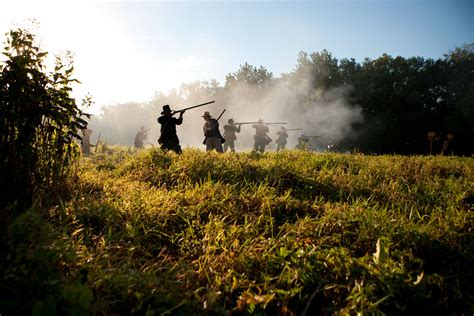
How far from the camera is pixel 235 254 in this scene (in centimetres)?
278

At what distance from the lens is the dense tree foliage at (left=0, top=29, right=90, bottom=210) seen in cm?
302

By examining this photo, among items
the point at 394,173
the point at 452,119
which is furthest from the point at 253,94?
the point at 394,173

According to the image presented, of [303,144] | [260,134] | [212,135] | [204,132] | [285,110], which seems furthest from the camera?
[285,110]

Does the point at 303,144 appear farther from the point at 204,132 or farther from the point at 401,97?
the point at 401,97

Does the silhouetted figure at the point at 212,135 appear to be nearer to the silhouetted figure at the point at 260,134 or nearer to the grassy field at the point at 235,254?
the grassy field at the point at 235,254

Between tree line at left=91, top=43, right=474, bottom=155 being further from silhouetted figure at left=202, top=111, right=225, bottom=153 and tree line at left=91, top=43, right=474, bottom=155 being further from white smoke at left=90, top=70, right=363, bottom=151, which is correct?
silhouetted figure at left=202, top=111, right=225, bottom=153

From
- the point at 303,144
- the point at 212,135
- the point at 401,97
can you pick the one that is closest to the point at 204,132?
the point at 212,135

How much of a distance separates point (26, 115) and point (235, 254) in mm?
2549

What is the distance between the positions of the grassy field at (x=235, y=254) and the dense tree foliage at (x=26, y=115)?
1.46ft

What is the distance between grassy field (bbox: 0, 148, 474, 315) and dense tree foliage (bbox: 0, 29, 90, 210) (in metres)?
0.44

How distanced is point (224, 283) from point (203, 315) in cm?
36

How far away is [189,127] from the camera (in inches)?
2280

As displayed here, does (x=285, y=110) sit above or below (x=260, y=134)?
above

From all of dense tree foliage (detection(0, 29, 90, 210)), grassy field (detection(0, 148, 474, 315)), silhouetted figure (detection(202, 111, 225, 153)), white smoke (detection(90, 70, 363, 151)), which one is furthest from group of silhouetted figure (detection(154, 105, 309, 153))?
white smoke (detection(90, 70, 363, 151))
